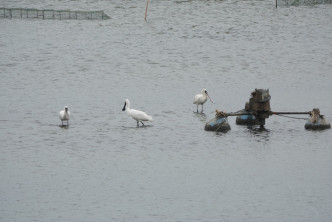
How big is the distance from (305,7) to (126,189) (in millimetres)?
119659

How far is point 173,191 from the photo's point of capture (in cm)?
3591

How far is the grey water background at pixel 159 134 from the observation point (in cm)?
3412

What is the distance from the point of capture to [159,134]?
48031mm

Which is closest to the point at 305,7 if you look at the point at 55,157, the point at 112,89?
the point at 112,89

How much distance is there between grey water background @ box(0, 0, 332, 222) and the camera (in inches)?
1344

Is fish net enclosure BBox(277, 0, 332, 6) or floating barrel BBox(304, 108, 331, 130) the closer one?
floating barrel BBox(304, 108, 331, 130)

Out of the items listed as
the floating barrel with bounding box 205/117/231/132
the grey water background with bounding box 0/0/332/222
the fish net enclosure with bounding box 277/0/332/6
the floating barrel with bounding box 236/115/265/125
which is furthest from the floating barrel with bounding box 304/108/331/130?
the fish net enclosure with bounding box 277/0/332/6

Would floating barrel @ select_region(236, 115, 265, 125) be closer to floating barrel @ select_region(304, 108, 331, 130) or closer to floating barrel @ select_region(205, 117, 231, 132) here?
floating barrel @ select_region(205, 117, 231, 132)

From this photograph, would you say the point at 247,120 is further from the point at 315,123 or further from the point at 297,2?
the point at 297,2

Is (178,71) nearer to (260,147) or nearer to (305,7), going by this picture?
(260,147)

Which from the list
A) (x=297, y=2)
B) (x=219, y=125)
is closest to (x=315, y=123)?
(x=219, y=125)

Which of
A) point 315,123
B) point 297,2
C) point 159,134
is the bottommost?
point 159,134

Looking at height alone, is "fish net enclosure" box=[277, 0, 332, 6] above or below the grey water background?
above

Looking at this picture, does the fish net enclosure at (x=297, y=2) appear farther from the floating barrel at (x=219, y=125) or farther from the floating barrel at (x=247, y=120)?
the floating barrel at (x=219, y=125)
